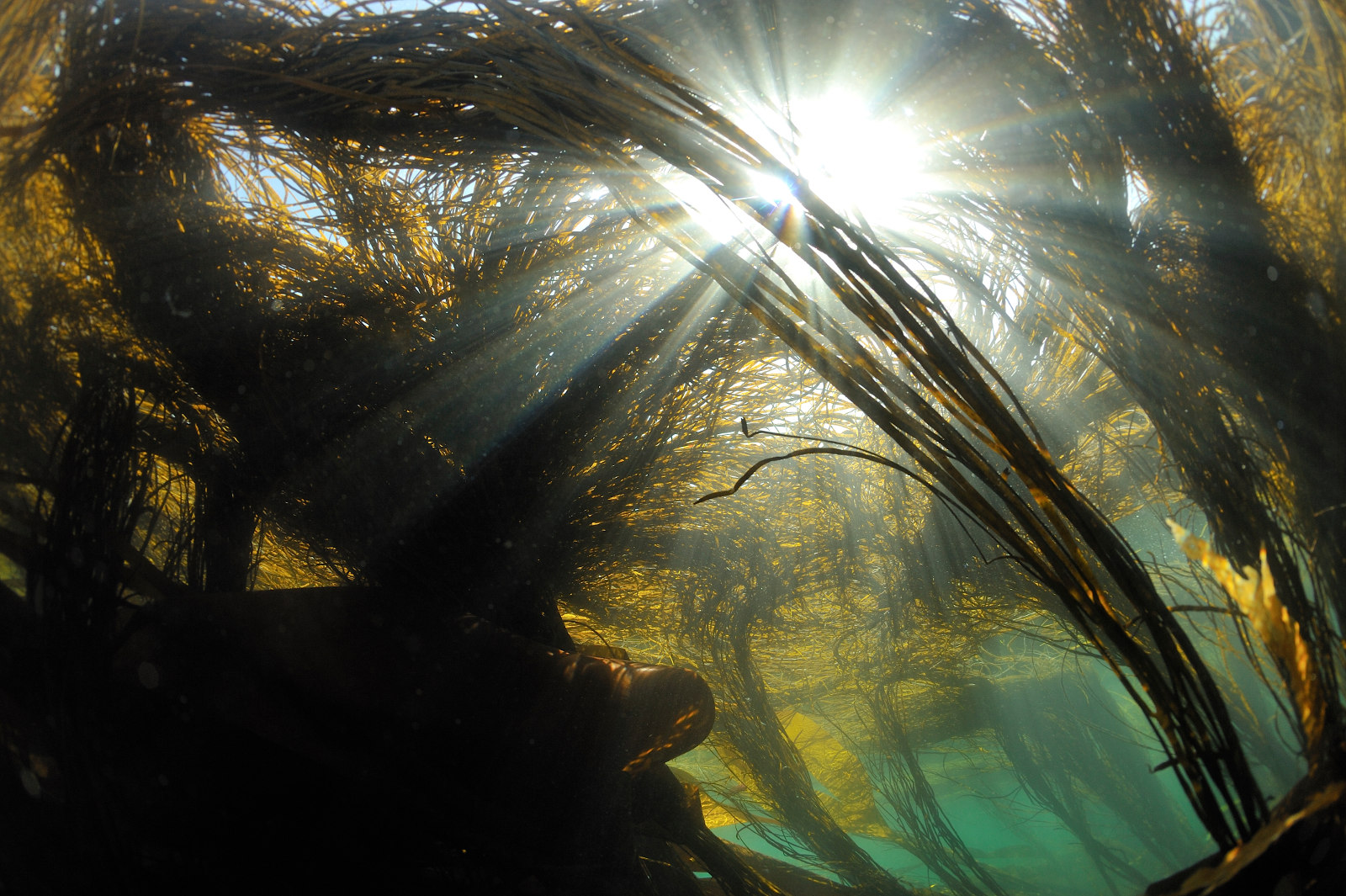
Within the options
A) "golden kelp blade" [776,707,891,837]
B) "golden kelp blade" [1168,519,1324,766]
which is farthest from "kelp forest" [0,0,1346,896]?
"golden kelp blade" [776,707,891,837]

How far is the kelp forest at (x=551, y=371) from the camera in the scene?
0.58 meters

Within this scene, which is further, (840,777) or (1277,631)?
(840,777)

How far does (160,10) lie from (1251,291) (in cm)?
150

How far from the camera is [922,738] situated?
5977mm

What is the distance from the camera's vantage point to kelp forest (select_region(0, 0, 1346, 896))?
0.58 metres

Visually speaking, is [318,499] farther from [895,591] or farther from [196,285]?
[895,591]

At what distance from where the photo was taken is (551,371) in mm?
1196

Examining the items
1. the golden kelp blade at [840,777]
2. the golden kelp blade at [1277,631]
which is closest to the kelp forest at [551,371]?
the golden kelp blade at [1277,631]

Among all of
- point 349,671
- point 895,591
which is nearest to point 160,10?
point 349,671

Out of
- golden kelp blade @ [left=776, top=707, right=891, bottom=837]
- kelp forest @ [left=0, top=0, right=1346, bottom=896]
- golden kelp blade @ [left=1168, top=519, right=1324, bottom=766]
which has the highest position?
kelp forest @ [left=0, top=0, right=1346, bottom=896]

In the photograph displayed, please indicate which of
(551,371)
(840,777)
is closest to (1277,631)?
(551,371)

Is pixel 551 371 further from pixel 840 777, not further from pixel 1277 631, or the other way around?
pixel 840 777

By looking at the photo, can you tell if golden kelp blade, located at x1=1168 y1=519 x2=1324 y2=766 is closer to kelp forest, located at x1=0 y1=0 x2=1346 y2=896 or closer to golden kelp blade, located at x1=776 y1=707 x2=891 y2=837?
kelp forest, located at x1=0 y1=0 x2=1346 y2=896

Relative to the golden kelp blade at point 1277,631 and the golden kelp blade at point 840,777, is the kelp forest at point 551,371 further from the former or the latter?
the golden kelp blade at point 840,777
